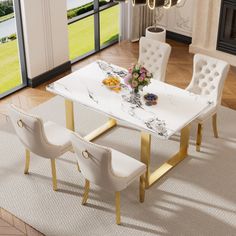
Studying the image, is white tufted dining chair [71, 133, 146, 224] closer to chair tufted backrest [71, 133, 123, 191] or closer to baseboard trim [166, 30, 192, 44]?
chair tufted backrest [71, 133, 123, 191]

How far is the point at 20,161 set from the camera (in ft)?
19.5

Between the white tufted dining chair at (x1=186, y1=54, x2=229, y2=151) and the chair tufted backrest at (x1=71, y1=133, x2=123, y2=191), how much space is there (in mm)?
1538

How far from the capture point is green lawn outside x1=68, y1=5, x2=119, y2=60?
376 inches

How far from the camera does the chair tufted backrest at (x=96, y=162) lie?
15.1 ft

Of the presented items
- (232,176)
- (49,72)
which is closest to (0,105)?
(49,72)

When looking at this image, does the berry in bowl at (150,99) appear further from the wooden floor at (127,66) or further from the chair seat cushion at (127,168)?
the wooden floor at (127,66)

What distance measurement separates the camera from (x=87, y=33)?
32.7 feet

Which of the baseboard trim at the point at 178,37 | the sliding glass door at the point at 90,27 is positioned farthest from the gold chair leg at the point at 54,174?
the baseboard trim at the point at 178,37

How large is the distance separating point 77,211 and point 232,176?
5.74ft

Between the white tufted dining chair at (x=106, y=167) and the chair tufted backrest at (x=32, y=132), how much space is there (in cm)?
44

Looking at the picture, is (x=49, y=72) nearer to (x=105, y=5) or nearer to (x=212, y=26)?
(x=105, y=5)

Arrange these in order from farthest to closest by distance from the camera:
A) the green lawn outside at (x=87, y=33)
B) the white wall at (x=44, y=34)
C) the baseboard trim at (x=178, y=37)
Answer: the green lawn outside at (x=87, y=33)
the baseboard trim at (x=178, y=37)
the white wall at (x=44, y=34)

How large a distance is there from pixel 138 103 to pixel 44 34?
7.85 feet

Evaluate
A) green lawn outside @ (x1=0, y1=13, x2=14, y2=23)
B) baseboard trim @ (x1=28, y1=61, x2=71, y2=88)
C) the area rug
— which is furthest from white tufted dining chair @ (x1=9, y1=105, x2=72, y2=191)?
green lawn outside @ (x1=0, y1=13, x2=14, y2=23)
